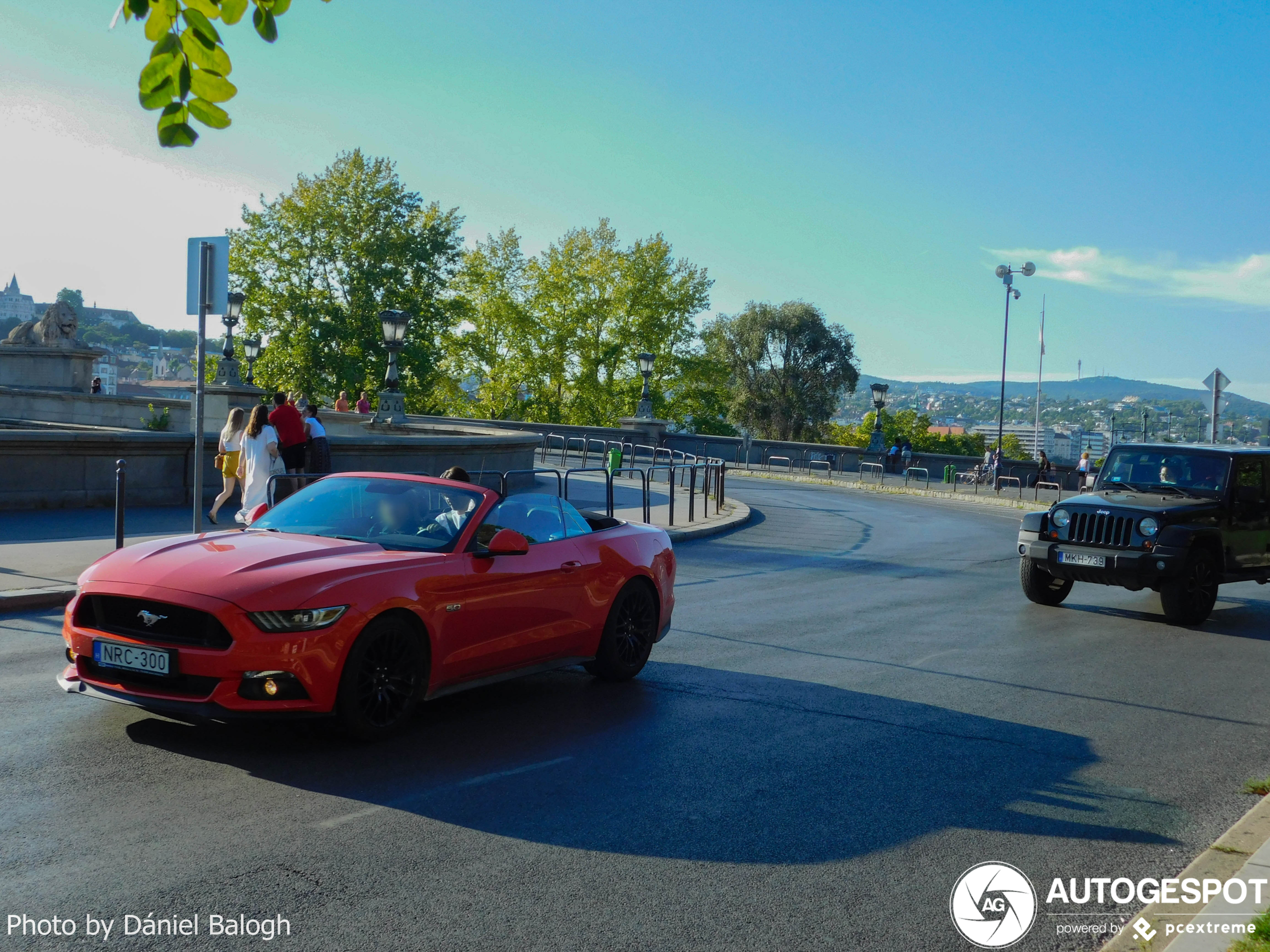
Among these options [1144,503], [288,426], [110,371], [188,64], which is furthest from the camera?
[110,371]

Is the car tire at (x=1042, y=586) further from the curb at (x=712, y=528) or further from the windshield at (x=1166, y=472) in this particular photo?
the curb at (x=712, y=528)

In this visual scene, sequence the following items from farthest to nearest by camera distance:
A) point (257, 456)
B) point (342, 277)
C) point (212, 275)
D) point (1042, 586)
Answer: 1. point (342, 277)
2. point (257, 456)
3. point (1042, 586)
4. point (212, 275)

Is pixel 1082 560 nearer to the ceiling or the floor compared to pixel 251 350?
nearer to the floor

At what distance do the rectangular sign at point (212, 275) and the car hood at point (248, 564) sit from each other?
5.45 meters

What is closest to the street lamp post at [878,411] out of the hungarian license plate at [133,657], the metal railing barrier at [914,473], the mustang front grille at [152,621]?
the metal railing barrier at [914,473]

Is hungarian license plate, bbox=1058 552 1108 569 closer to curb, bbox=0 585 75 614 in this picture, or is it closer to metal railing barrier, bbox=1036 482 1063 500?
curb, bbox=0 585 75 614

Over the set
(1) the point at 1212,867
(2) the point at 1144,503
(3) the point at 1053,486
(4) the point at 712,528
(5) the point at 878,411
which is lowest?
(4) the point at 712,528

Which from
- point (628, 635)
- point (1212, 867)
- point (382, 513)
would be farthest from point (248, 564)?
point (1212, 867)

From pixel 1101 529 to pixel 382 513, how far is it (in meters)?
8.54

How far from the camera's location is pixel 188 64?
4.14m

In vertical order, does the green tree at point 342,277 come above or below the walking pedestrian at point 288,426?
above

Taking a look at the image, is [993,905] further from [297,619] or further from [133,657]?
[133,657]

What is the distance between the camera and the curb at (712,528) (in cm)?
1975

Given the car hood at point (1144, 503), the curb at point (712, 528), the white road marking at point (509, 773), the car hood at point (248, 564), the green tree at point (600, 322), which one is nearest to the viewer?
the white road marking at point (509, 773)
